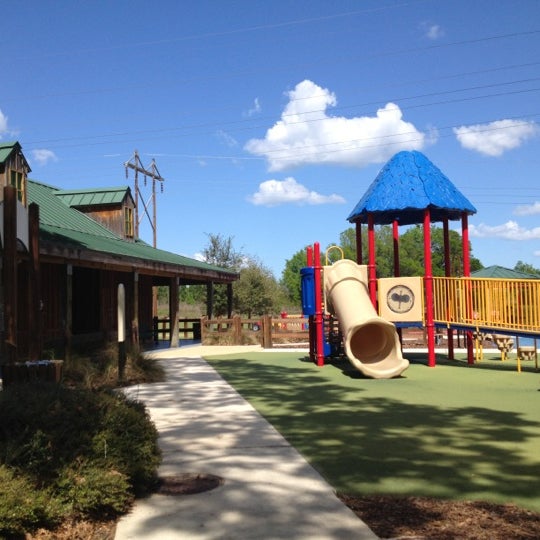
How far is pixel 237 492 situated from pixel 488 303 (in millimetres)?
10374

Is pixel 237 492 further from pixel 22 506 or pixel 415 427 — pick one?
pixel 415 427

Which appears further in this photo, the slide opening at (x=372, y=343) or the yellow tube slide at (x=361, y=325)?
the slide opening at (x=372, y=343)

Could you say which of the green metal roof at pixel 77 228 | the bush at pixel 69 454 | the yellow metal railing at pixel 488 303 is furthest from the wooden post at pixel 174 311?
the bush at pixel 69 454

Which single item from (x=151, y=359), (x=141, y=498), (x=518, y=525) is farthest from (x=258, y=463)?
(x=151, y=359)

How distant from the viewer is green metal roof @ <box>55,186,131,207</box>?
23.2 metres

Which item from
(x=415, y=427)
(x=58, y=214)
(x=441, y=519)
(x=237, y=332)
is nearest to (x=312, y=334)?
(x=237, y=332)

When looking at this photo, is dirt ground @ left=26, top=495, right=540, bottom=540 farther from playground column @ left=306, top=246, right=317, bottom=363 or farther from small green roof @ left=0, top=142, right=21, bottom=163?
small green roof @ left=0, top=142, right=21, bottom=163

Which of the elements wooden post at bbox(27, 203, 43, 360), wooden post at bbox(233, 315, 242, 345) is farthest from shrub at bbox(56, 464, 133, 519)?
wooden post at bbox(233, 315, 242, 345)

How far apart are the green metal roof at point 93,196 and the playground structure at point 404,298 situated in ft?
36.5

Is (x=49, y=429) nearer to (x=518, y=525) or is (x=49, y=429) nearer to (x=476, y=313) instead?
(x=518, y=525)

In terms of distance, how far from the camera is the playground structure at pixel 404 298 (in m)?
12.6

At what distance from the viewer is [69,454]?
394 centimetres

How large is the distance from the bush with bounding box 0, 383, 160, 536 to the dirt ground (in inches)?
5.7

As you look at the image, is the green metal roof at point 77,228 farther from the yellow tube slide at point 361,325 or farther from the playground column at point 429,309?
the playground column at point 429,309
